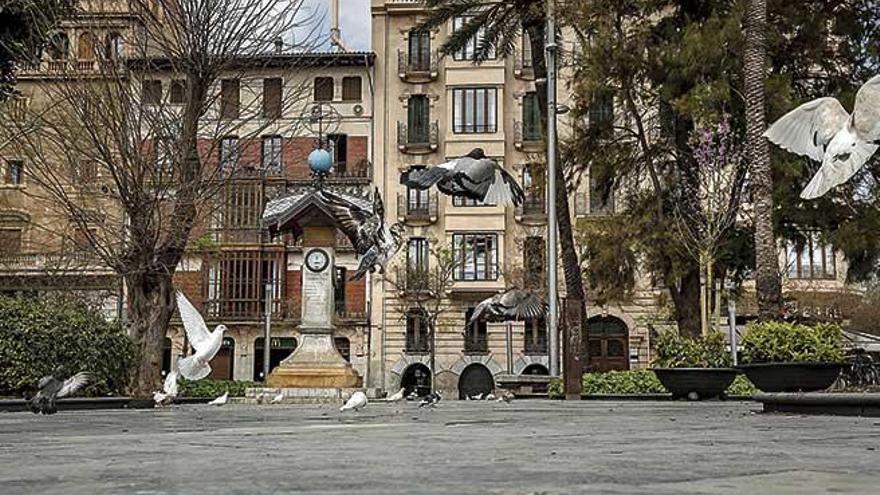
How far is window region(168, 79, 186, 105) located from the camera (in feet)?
75.5

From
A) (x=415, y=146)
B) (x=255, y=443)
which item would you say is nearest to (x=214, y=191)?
(x=255, y=443)

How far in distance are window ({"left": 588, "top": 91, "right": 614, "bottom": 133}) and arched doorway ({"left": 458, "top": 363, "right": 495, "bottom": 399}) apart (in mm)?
21197

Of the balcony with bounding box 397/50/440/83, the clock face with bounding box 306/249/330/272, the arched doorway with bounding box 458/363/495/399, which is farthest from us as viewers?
the balcony with bounding box 397/50/440/83

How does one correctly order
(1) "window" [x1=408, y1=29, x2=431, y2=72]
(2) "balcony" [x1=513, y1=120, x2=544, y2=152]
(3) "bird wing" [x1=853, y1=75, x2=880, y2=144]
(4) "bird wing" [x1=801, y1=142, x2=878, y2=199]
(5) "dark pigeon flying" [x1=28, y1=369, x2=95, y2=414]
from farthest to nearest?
(1) "window" [x1=408, y1=29, x2=431, y2=72] < (2) "balcony" [x1=513, y1=120, x2=544, y2=152] < (5) "dark pigeon flying" [x1=28, y1=369, x2=95, y2=414] < (4) "bird wing" [x1=801, y1=142, x2=878, y2=199] < (3) "bird wing" [x1=853, y1=75, x2=880, y2=144]

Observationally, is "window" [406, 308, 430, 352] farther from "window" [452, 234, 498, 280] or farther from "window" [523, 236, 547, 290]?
"window" [523, 236, 547, 290]

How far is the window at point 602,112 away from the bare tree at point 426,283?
17.2 meters

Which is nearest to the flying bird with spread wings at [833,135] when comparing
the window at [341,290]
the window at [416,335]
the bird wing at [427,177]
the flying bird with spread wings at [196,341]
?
the bird wing at [427,177]

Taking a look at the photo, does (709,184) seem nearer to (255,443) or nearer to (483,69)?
(255,443)

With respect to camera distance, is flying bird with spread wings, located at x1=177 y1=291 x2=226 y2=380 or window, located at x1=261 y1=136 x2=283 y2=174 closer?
flying bird with spread wings, located at x1=177 y1=291 x2=226 y2=380

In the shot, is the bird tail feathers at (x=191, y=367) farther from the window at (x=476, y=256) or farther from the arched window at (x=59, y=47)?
the window at (x=476, y=256)

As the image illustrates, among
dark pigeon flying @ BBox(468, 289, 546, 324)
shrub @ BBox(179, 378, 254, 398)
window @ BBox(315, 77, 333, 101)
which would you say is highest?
window @ BBox(315, 77, 333, 101)

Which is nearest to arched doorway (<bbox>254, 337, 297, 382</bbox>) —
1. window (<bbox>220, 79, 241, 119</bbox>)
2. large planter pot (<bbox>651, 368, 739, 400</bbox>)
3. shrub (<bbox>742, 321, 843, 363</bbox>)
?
window (<bbox>220, 79, 241, 119</bbox>)

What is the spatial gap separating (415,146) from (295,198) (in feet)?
79.2

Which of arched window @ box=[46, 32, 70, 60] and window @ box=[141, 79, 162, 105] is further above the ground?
arched window @ box=[46, 32, 70, 60]
